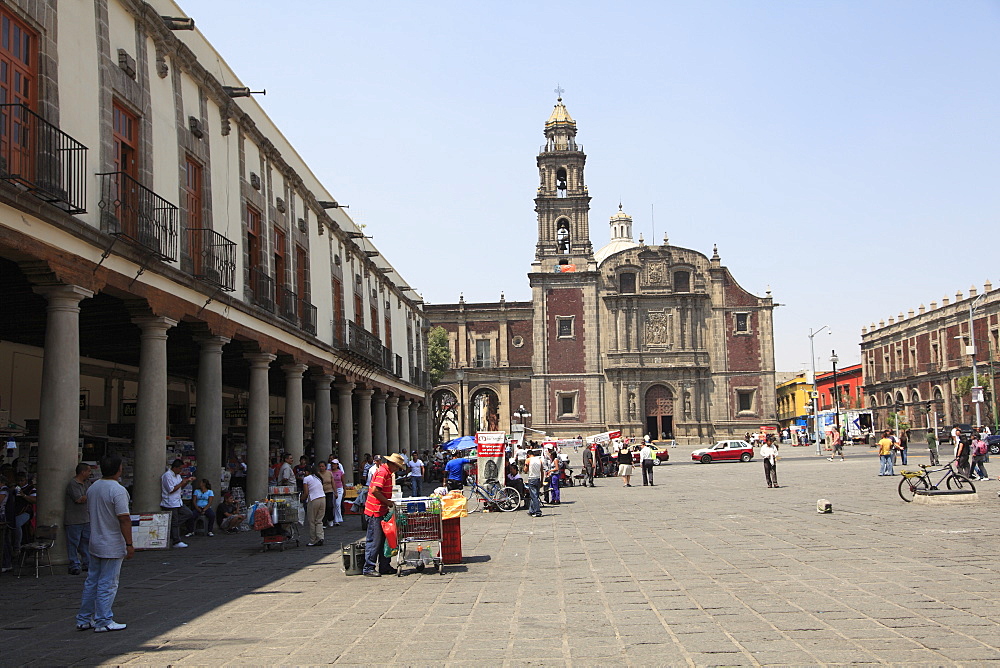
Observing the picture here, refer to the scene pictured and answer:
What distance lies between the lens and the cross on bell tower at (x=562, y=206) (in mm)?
71188

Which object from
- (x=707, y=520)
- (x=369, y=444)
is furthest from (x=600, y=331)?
(x=707, y=520)

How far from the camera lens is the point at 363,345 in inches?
1149

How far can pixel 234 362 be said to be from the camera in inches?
959

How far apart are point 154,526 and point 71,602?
4.51 m

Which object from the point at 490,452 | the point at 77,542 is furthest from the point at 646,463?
the point at 77,542

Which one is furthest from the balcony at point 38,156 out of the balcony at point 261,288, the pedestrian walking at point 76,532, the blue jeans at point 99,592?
the balcony at point 261,288

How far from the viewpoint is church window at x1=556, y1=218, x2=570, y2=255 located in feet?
235

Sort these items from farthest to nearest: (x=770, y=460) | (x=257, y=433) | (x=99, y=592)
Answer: (x=770, y=460)
(x=257, y=433)
(x=99, y=592)

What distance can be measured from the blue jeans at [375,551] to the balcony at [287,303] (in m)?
10.7

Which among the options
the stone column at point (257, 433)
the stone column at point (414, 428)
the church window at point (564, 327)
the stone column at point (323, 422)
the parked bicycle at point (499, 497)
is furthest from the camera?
the church window at point (564, 327)

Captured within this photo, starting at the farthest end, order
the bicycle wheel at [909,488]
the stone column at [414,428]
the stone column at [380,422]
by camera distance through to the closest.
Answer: the stone column at [414,428] → the stone column at [380,422] → the bicycle wheel at [909,488]

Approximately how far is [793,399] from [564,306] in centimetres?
4939

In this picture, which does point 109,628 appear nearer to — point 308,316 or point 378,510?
point 378,510

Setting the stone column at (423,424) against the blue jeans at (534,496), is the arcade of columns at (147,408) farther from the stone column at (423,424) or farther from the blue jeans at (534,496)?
the stone column at (423,424)
